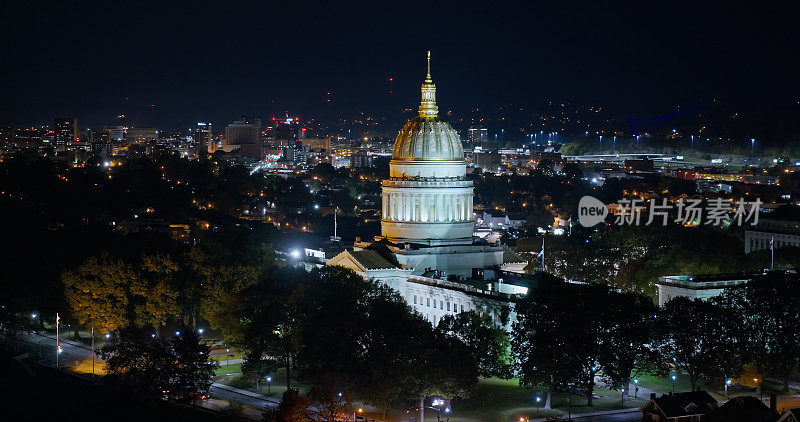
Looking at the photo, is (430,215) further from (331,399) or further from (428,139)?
(331,399)

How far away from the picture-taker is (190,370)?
3093 inches

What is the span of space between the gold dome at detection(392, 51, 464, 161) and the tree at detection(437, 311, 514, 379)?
90.4 feet

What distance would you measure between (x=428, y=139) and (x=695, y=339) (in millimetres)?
36334

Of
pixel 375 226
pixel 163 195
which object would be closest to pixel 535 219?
pixel 375 226

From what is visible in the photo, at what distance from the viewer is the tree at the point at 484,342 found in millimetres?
81500

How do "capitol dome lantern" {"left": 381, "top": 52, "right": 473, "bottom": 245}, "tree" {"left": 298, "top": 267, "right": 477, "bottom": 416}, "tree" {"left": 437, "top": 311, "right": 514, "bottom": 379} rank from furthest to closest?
"capitol dome lantern" {"left": 381, "top": 52, "right": 473, "bottom": 245} < "tree" {"left": 437, "top": 311, "right": 514, "bottom": 379} < "tree" {"left": 298, "top": 267, "right": 477, "bottom": 416}

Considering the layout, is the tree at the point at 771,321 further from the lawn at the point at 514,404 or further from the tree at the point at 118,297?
the tree at the point at 118,297

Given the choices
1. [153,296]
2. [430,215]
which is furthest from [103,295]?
[430,215]

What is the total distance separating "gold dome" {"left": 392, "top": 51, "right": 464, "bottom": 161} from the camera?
11050cm

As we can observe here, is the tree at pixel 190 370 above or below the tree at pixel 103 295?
below

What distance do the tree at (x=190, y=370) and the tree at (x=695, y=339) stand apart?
77.6 feet

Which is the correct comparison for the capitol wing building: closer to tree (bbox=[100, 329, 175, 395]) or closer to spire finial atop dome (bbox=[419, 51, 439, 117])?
spire finial atop dome (bbox=[419, 51, 439, 117])

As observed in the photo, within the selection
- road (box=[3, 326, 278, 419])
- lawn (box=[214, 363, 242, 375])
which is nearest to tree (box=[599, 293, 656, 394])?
road (box=[3, 326, 278, 419])

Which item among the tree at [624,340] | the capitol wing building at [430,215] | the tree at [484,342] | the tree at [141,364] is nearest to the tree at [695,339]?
the tree at [624,340]
